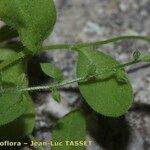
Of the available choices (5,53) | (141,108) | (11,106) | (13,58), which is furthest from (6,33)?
(141,108)

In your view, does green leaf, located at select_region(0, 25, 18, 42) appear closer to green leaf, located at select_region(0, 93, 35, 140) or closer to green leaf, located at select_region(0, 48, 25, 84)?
green leaf, located at select_region(0, 48, 25, 84)

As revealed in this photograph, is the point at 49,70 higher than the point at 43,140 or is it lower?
higher

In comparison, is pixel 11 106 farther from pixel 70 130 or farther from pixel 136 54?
pixel 136 54

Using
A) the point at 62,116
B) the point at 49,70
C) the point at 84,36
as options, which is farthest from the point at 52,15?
the point at 84,36

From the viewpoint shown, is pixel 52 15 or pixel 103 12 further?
pixel 103 12

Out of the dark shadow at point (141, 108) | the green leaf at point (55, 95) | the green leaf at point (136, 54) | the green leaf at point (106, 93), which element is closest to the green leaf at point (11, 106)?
the green leaf at point (55, 95)

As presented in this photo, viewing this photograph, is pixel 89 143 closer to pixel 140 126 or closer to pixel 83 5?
pixel 140 126

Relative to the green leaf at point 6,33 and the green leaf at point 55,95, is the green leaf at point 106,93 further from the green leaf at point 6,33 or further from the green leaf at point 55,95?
the green leaf at point 6,33
